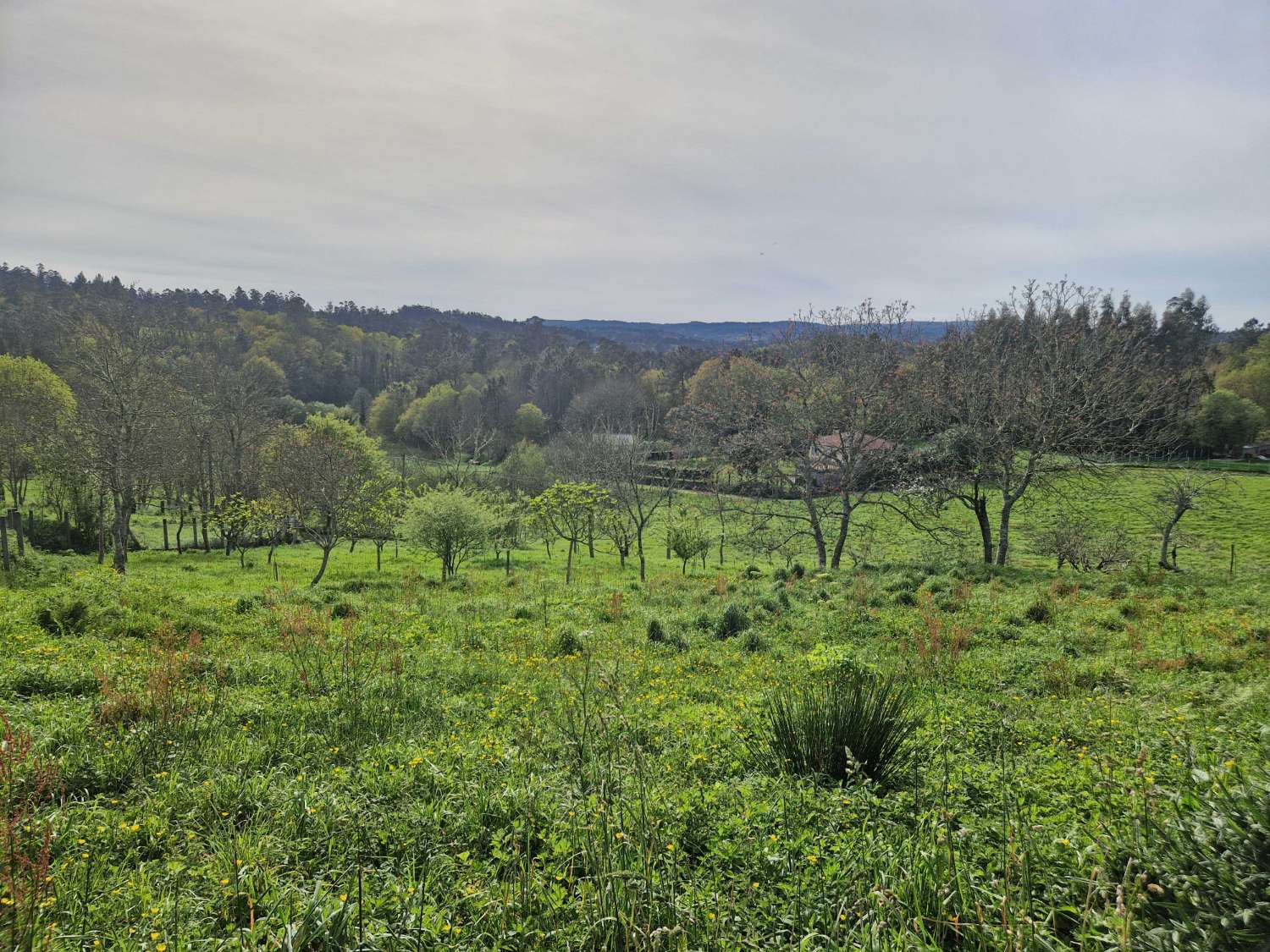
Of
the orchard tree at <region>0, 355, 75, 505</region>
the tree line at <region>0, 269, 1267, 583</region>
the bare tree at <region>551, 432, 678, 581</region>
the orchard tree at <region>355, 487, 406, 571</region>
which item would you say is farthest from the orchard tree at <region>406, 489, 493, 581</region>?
the orchard tree at <region>0, 355, 75, 505</region>

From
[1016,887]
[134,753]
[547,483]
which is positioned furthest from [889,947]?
[547,483]

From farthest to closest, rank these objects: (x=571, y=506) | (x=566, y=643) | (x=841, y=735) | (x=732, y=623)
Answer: (x=571, y=506) → (x=732, y=623) → (x=566, y=643) → (x=841, y=735)

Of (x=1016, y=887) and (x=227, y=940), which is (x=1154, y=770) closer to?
(x=1016, y=887)

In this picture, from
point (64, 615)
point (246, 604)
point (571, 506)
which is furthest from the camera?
point (571, 506)

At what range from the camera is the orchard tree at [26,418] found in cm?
2581

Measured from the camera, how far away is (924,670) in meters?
8.76

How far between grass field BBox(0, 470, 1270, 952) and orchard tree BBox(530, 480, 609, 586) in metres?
12.1

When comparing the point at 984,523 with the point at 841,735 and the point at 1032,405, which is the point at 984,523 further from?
the point at 841,735

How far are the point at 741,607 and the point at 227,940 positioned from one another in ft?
35.9

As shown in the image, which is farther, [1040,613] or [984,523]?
[984,523]

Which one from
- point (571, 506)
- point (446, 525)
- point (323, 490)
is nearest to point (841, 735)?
point (446, 525)

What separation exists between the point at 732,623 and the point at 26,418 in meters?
37.0

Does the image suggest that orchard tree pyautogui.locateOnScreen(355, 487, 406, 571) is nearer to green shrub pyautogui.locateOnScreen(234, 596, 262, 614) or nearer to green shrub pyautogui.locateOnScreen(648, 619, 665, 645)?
green shrub pyautogui.locateOnScreen(234, 596, 262, 614)

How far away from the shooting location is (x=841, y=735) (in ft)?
16.5
